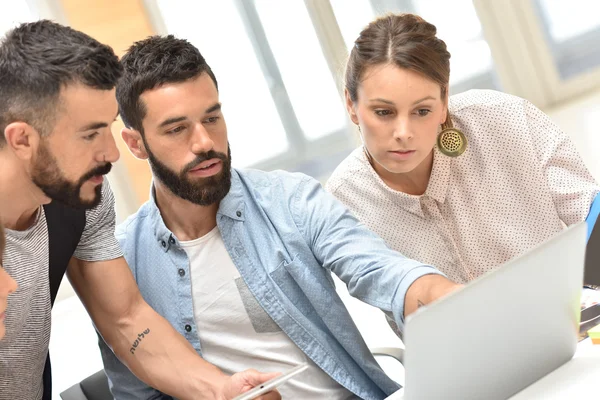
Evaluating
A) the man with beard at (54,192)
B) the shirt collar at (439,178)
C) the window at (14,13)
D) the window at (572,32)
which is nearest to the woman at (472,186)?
the shirt collar at (439,178)

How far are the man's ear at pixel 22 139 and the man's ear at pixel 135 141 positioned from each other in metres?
0.35

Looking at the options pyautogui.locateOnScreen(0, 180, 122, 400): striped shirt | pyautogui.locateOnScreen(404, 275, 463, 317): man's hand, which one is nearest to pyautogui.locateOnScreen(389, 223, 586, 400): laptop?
pyautogui.locateOnScreen(404, 275, 463, 317): man's hand

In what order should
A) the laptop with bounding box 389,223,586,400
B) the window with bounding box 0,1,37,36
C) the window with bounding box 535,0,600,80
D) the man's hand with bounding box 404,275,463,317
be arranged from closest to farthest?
the laptop with bounding box 389,223,586,400 < the man's hand with bounding box 404,275,463,317 < the window with bounding box 535,0,600,80 < the window with bounding box 0,1,37,36

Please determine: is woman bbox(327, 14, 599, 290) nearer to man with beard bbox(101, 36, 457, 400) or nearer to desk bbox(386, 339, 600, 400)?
man with beard bbox(101, 36, 457, 400)

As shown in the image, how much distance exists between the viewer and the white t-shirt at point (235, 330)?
6.14ft

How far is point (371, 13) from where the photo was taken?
5148mm

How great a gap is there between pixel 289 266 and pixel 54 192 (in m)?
0.53

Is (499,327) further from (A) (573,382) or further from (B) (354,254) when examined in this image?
(B) (354,254)

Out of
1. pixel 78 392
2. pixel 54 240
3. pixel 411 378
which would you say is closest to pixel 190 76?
pixel 54 240

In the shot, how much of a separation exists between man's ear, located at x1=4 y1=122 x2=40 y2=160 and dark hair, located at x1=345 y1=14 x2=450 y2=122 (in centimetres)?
80

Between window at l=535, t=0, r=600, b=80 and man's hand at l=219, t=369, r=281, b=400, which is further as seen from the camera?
window at l=535, t=0, r=600, b=80

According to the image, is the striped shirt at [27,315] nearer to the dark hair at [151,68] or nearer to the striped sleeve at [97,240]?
the striped sleeve at [97,240]

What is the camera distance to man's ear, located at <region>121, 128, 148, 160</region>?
6.66ft

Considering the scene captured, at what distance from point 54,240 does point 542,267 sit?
1.09 metres
